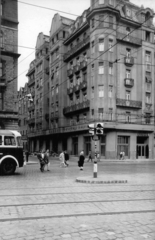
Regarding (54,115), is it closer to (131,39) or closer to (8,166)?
(131,39)

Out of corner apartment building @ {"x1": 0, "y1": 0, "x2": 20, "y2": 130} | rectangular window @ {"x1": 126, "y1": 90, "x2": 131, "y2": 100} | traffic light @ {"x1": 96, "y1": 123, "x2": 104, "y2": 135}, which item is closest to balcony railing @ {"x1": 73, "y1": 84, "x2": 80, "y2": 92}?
rectangular window @ {"x1": 126, "y1": 90, "x2": 131, "y2": 100}

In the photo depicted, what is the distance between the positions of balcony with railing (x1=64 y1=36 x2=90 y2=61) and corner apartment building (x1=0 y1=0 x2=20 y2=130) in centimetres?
1407

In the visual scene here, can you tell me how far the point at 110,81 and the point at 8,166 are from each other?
93.1ft

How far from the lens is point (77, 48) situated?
158ft

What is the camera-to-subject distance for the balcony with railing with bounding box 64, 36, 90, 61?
1789 inches

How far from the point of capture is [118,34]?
43.8m

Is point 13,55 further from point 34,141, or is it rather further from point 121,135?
point 34,141

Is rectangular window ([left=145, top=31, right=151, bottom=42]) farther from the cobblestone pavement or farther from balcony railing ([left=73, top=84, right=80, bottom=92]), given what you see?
the cobblestone pavement

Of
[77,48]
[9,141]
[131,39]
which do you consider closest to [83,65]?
[77,48]

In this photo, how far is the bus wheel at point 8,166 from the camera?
16703 millimetres

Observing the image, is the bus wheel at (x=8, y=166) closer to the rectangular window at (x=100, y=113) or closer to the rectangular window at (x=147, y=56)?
the rectangular window at (x=100, y=113)

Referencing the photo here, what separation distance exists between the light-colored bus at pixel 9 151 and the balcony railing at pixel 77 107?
27203mm

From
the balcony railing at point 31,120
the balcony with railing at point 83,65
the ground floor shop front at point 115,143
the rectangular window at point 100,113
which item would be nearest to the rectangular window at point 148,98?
the ground floor shop front at point 115,143

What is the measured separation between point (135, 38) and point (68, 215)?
43.0m
